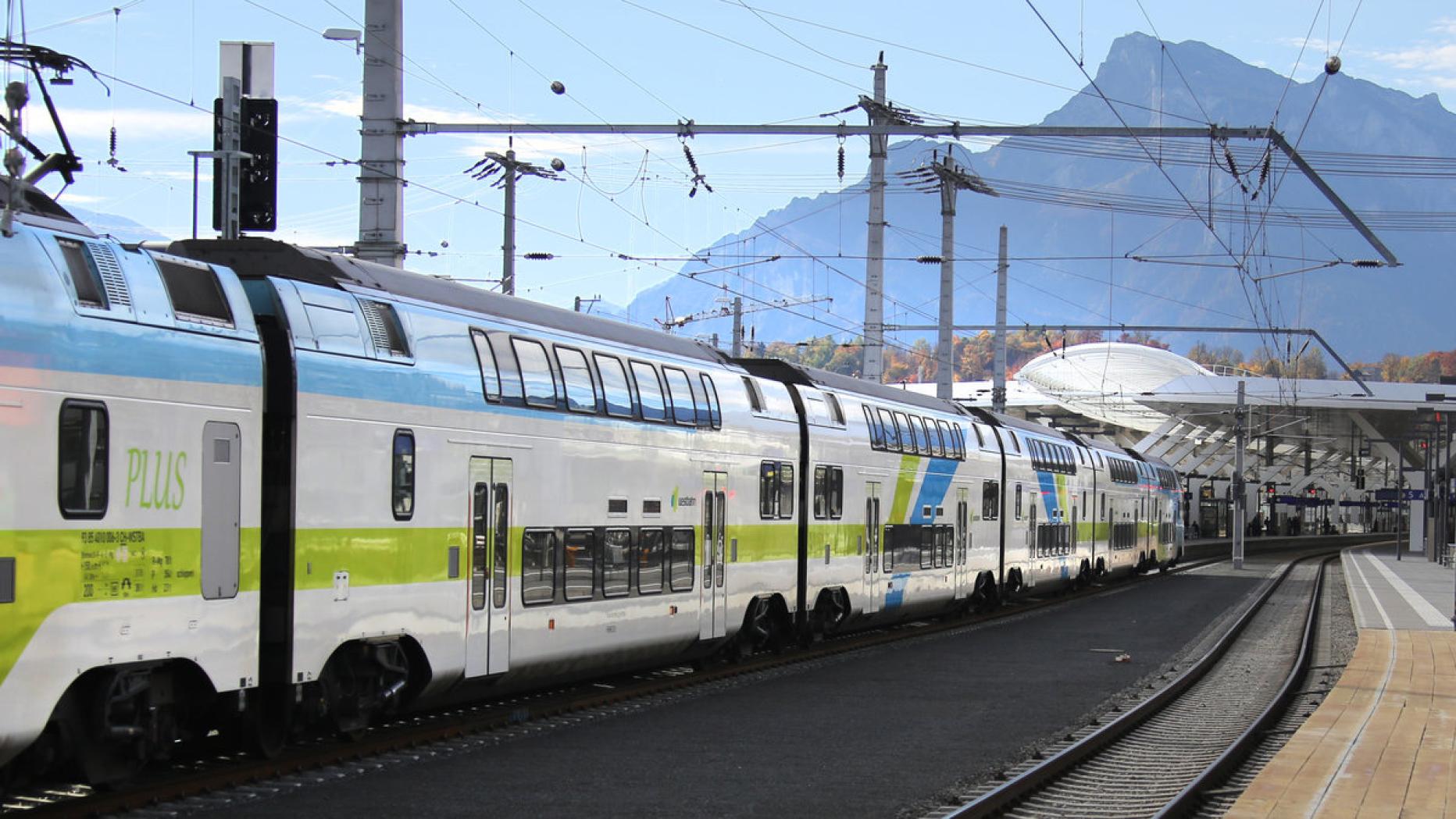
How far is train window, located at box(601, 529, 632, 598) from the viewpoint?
17.0m

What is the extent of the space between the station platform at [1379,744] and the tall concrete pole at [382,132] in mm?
12404

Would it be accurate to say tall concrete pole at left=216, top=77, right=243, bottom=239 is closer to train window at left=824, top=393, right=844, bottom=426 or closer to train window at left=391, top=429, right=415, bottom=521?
train window at left=391, top=429, right=415, bottom=521

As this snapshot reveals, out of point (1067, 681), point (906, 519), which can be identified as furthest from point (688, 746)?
point (906, 519)

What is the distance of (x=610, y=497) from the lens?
1703 cm

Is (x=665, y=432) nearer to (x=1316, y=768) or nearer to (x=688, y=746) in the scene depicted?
(x=688, y=746)

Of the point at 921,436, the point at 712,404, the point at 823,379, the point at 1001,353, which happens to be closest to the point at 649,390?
the point at 712,404

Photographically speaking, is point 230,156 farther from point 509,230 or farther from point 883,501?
point 509,230

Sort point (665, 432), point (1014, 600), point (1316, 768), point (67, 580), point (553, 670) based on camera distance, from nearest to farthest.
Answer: point (67, 580)
point (1316, 768)
point (553, 670)
point (665, 432)
point (1014, 600)

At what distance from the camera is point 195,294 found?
1127cm

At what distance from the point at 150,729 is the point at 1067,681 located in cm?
1281

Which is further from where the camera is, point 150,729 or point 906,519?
point 906,519

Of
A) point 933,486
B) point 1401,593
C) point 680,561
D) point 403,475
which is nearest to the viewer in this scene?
point 403,475

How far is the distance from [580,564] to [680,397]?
10.5 ft

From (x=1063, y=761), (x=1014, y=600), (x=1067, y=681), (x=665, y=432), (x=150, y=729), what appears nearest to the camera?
(x=150, y=729)
